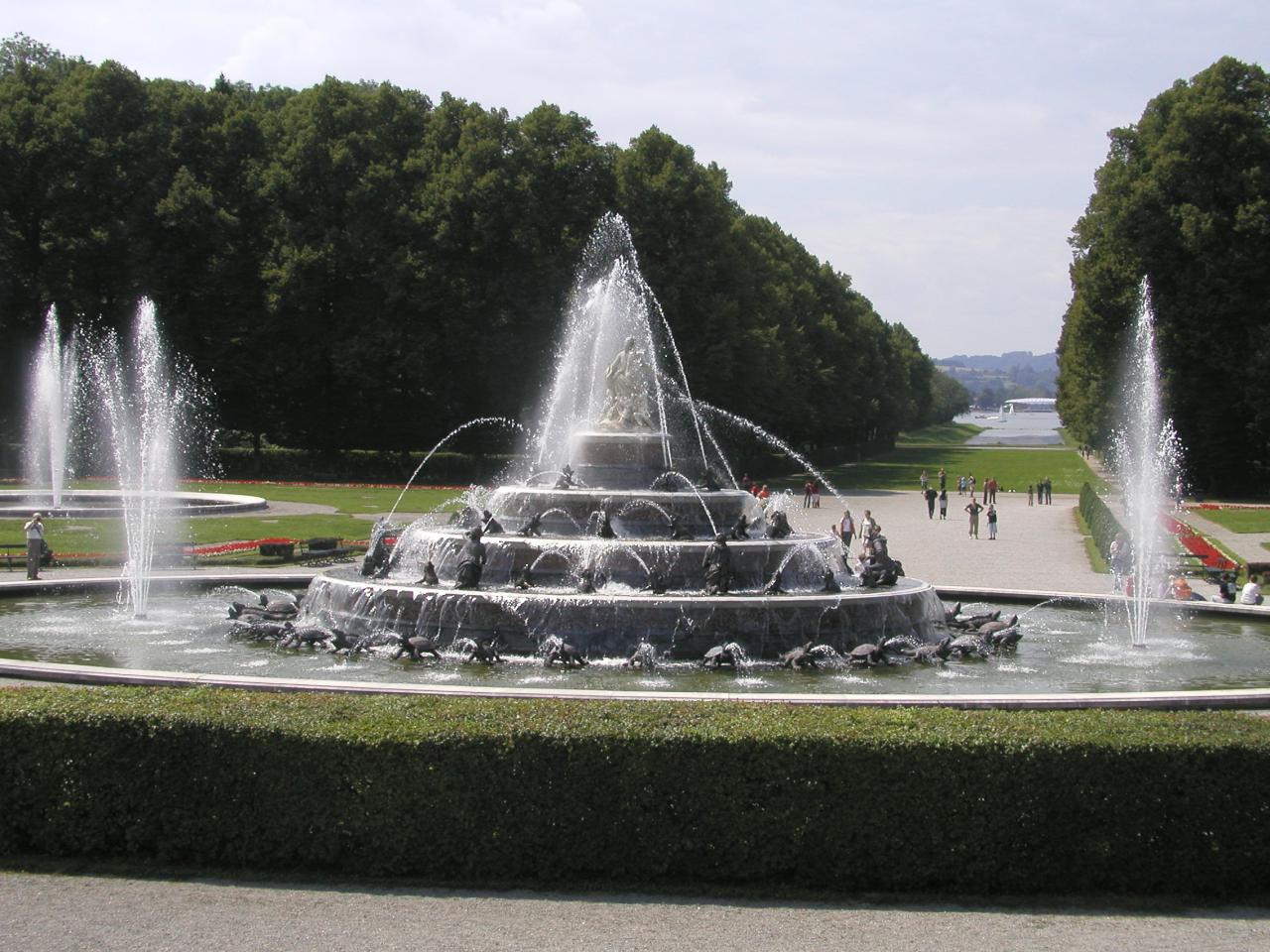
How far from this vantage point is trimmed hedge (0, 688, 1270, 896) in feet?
35.2

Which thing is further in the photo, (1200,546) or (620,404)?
(1200,546)

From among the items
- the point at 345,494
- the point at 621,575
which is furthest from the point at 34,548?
the point at 345,494

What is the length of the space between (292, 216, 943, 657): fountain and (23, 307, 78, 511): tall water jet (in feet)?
136

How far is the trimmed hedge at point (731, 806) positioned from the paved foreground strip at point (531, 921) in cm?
35

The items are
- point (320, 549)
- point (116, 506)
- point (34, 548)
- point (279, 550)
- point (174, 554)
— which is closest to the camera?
point (34, 548)

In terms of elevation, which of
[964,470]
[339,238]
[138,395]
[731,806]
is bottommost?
[964,470]

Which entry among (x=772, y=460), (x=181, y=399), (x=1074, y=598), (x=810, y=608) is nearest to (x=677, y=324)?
(x=772, y=460)

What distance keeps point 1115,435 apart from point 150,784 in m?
75.6

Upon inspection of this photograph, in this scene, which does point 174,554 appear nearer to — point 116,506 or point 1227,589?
point 116,506

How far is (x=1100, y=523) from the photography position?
1624 inches

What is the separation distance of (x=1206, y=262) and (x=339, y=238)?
125 feet

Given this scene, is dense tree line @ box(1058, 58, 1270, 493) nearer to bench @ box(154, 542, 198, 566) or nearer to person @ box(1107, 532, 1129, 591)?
person @ box(1107, 532, 1129, 591)

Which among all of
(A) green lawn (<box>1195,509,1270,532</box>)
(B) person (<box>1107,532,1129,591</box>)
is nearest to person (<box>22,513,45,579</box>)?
(B) person (<box>1107,532,1129,591</box>)

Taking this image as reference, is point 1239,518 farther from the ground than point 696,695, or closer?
closer
